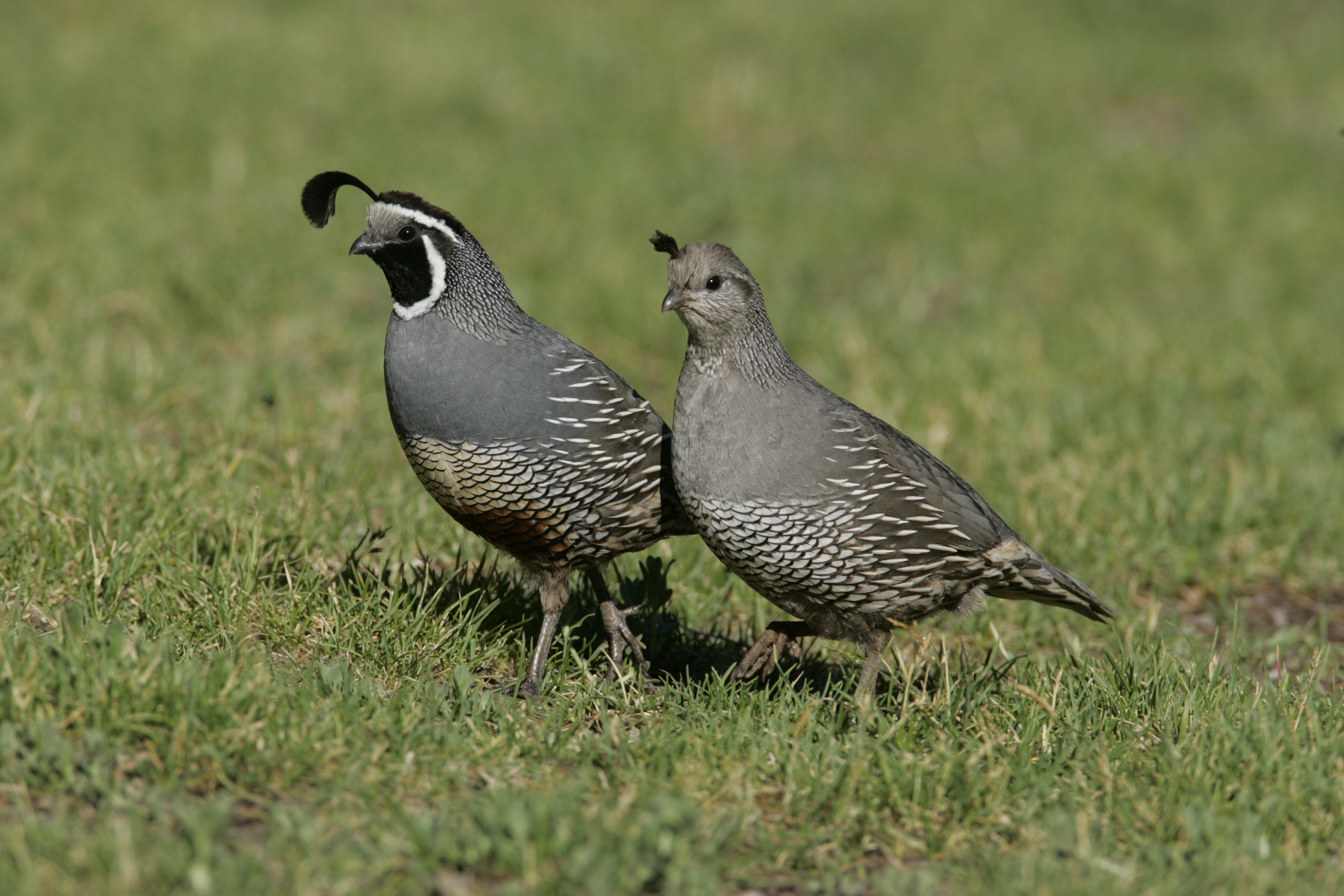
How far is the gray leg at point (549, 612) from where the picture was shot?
3914 millimetres

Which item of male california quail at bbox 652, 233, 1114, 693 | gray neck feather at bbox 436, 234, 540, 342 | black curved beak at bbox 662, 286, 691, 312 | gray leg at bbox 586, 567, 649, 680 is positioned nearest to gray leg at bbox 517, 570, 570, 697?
gray leg at bbox 586, 567, 649, 680

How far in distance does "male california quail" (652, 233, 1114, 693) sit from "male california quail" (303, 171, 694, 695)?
24cm

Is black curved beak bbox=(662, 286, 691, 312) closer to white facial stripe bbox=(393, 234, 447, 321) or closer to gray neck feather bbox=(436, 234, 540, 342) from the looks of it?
gray neck feather bbox=(436, 234, 540, 342)

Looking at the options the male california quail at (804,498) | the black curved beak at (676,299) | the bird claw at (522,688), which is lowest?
the bird claw at (522,688)

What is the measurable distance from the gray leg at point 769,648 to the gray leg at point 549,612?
0.54 metres

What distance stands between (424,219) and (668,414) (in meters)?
2.99

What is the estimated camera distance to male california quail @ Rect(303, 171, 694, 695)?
148 inches

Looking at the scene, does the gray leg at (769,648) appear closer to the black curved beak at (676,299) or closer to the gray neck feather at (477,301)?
the black curved beak at (676,299)

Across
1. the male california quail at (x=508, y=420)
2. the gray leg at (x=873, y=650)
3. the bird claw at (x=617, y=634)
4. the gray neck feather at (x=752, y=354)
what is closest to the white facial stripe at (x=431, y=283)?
the male california quail at (x=508, y=420)

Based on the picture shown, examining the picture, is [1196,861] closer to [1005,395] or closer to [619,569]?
[619,569]

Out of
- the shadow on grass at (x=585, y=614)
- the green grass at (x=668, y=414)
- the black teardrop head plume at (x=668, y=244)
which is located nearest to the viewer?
the green grass at (x=668, y=414)

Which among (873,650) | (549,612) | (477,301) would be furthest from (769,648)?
(477,301)

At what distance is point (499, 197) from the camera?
8273 millimetres

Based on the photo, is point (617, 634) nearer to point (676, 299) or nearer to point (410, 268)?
point (676, 299)
